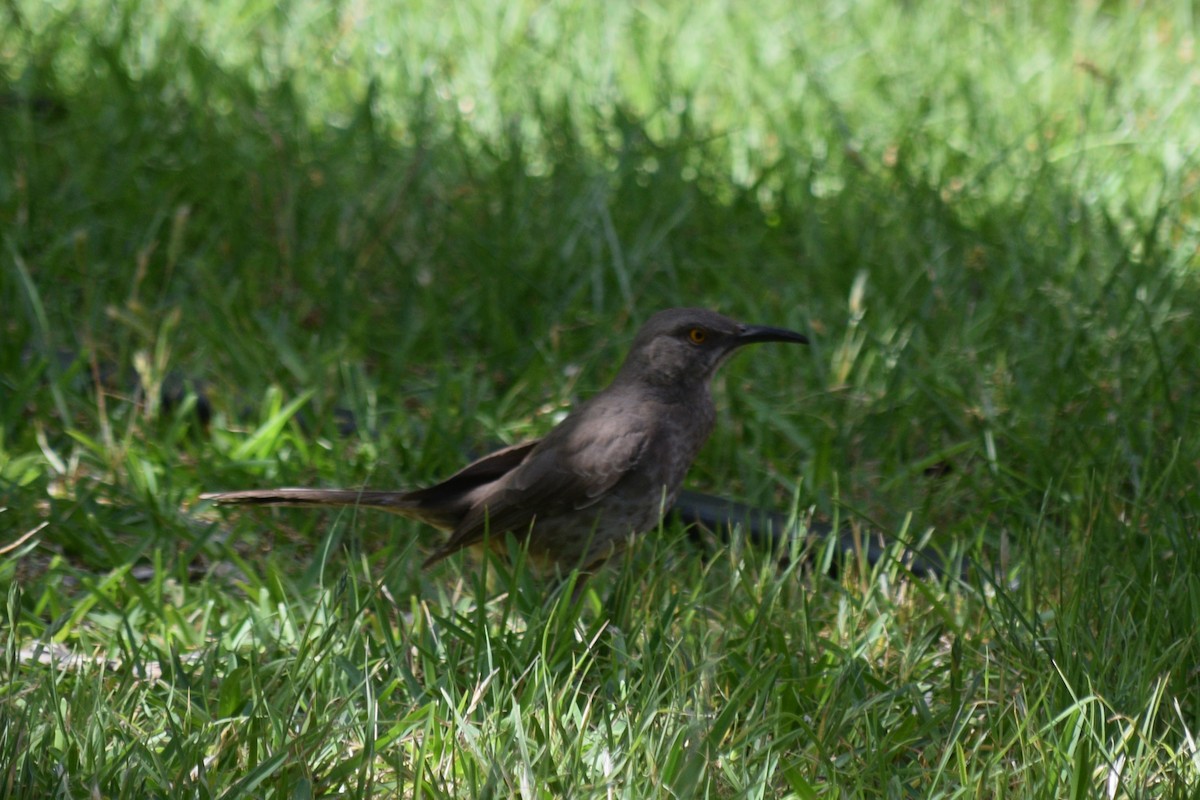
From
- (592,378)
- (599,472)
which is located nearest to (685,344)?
(599,472)

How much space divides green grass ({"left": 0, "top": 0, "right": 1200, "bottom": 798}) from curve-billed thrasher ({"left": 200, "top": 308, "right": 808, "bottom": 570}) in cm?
16

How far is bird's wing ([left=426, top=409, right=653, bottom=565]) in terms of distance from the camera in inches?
168

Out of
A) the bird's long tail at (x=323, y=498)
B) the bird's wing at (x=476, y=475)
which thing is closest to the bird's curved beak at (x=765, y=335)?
the bird's wing at (x=476, y=475)

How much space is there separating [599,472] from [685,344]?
0.52 metres

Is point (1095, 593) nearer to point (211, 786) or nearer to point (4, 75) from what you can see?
point (211, 786)

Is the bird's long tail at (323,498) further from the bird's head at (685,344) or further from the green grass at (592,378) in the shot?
the bird's head at (685,344)

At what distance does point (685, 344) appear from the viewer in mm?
4527

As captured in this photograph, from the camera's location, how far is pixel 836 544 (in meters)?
4.39

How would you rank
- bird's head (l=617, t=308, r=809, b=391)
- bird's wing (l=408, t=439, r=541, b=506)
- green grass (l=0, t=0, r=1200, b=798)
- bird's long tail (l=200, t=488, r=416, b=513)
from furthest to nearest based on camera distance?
bird's head (l=617, t=308, r=809, b=391) < bird's wing (l=408, t=439, r=541, b=506) < bird's long tail (l=200, t=488, r=416, b=513) < green grass (l=0, t=0, r=1200, b=798)

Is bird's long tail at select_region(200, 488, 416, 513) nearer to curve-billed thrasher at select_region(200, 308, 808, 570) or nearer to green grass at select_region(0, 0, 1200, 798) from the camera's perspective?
curve-billed thrasher at select_region(200, 308, 808, 570)

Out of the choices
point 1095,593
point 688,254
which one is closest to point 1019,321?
point 688,254

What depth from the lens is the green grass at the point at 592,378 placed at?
10.7 feet

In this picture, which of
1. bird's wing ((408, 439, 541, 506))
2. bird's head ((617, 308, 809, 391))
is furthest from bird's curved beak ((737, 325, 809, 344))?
bird's wing ((408, 439, 541, 506))

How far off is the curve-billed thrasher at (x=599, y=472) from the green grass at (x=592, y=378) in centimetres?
16
